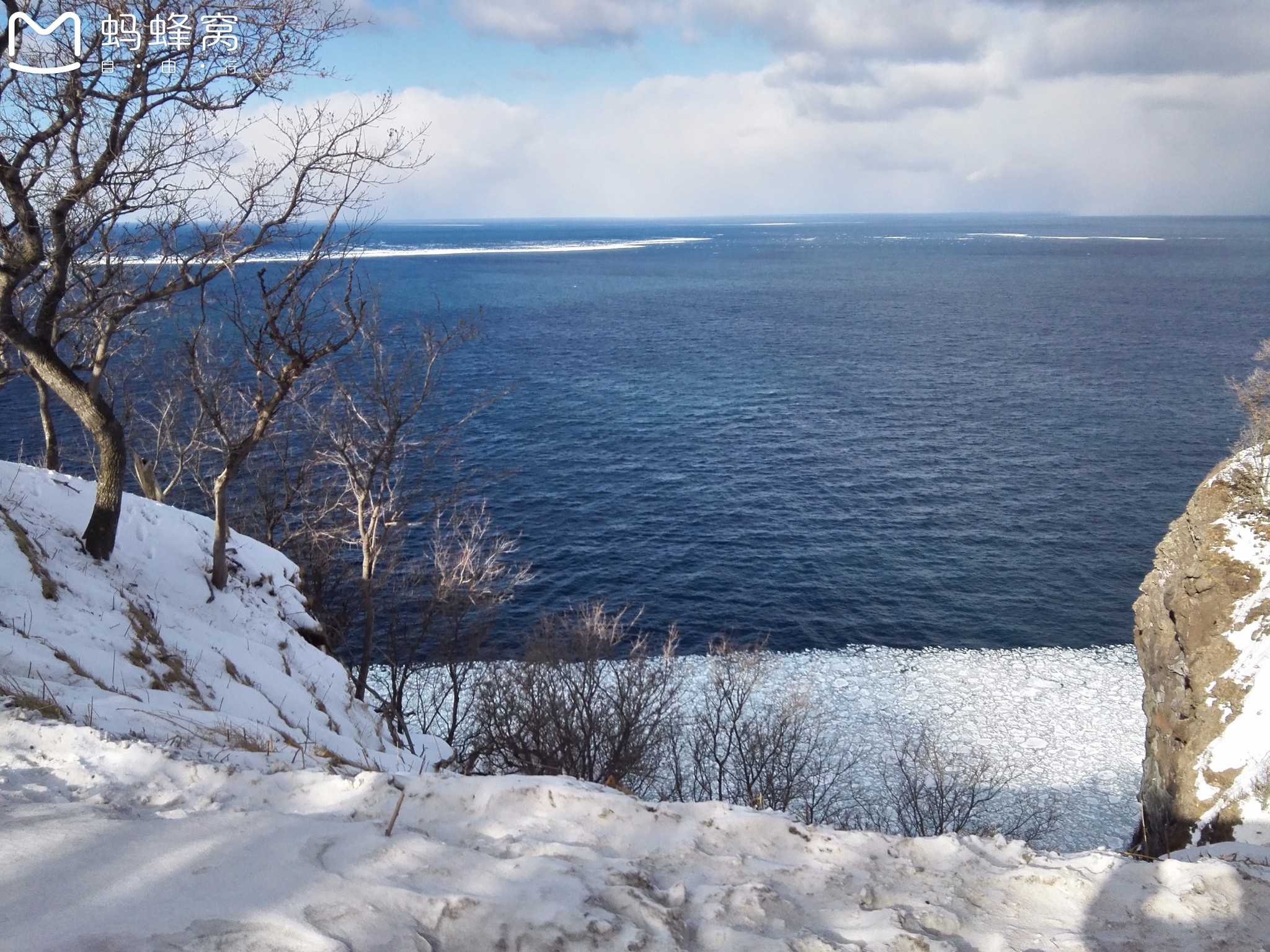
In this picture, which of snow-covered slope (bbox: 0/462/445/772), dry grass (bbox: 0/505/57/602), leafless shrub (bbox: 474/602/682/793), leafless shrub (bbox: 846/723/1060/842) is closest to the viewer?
snow-covered slope (bbox: 0/462/445/772)

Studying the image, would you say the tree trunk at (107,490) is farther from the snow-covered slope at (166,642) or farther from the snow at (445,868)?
the snow at (445,868)

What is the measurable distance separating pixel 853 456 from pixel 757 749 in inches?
1276

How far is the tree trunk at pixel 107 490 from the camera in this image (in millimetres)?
11484

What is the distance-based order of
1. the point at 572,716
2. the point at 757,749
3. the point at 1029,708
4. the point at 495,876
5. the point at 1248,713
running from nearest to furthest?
the point at 495,876, the point at 1248,713, the point at 572,716, the point at 757,749, the point at 1029,708

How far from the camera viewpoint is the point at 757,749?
994 inches

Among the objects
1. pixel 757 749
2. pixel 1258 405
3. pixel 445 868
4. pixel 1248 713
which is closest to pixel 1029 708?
pixel 757 749

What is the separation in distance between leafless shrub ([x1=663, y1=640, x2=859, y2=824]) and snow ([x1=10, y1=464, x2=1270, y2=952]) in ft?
56.4

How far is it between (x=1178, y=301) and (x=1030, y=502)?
90.0m

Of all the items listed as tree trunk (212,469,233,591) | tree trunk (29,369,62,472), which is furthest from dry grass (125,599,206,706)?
tree trunk (29,369,62,472)

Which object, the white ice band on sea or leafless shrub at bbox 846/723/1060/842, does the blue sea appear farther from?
leafless shrub at bbox 846/723/1060/842

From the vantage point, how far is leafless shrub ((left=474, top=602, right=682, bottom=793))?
2078 centimetres

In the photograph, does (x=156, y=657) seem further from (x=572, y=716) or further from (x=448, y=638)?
(x=448, y=638)

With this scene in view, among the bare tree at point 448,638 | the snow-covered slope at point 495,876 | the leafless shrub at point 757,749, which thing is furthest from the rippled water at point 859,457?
the snow-covered slope at point 495,876

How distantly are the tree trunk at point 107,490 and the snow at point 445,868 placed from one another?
4139 millimetres
